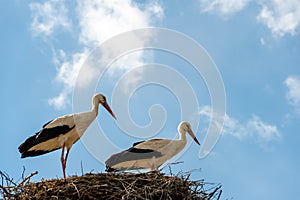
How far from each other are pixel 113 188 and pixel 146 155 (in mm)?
2008

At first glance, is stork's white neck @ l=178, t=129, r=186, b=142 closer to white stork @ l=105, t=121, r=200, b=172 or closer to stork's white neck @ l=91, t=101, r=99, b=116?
white stork @ l=105, t=121, r=200, b=172

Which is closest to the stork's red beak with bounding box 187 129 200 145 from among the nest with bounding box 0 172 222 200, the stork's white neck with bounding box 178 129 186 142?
the stork's white neck with bounding box 178 129 186 142

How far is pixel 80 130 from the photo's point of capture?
26.2 feet

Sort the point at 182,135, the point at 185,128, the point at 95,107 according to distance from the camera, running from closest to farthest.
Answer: the point at 95,107 < the point at 182,135 < the point at 185,128

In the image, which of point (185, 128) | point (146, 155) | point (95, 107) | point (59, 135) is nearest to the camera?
point (146, 155)

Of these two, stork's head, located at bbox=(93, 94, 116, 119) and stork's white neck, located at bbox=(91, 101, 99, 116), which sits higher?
stork's head, located at bbox=(93, 94, 116, 119)

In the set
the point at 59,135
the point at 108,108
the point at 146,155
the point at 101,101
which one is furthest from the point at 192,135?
the point at 59,135

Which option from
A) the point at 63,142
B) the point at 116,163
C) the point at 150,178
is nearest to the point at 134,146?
the point at 116,163

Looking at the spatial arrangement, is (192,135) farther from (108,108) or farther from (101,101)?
A: (101,101)

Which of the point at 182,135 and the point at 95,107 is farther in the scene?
the point at 182,135

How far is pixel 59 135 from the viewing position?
788 cm

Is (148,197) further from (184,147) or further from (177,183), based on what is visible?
(184,147)

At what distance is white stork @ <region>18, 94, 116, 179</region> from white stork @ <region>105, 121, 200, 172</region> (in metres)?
0.76

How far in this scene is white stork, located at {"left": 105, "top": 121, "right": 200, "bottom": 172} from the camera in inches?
295
